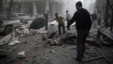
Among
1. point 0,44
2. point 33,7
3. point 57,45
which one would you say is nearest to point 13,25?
point 0,44

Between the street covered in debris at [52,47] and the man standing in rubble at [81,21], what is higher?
the man standing in rubble at [81,21]

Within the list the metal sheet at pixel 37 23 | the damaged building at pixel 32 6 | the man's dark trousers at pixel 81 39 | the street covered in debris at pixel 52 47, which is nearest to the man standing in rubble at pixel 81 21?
the man's dark trousers at pixel 81 39

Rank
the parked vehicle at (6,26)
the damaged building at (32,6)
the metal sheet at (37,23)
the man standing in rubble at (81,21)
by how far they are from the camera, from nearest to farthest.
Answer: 1. the man standing in rubble at (81,21)
2. the parked vehicle at (6,26)
3. the metal sheet at (37,23)
4. the damaged building at (32,6)

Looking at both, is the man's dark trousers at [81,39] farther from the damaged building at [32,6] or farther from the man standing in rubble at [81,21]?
the damaged building at [32,6]

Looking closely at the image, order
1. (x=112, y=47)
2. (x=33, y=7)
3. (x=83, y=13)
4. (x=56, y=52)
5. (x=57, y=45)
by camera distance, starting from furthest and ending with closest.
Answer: (x=33, y=7) → (x=57, y=45) → (x=112, y=47) → (x=56, y=52) → (x=83, y=13)

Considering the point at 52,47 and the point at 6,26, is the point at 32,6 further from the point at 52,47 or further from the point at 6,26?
the point at 52,47

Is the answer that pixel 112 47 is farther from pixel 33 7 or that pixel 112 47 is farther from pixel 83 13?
pixel 33 7

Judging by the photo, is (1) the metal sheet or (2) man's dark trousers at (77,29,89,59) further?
(1) the metal sheet

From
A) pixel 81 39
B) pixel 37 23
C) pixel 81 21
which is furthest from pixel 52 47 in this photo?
pixel 37 23

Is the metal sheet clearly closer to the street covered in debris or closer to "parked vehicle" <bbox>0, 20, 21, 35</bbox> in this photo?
the street covered in debris

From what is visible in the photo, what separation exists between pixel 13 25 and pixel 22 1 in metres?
21.9

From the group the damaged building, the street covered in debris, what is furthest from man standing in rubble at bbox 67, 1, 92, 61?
the damaged building

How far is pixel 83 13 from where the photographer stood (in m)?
5.40

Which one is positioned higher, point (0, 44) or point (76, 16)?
point (76, 16)
